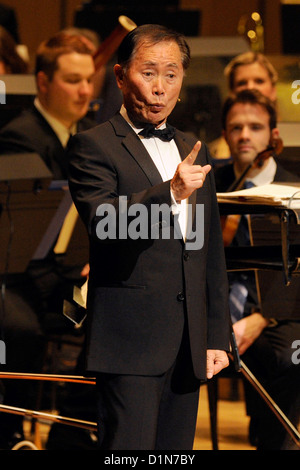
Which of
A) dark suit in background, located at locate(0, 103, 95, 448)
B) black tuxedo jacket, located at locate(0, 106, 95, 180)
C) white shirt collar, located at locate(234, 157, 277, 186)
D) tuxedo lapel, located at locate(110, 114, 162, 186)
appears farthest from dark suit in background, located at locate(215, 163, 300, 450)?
tuxedo lapel, located at locate(110, 114, 162, 186)

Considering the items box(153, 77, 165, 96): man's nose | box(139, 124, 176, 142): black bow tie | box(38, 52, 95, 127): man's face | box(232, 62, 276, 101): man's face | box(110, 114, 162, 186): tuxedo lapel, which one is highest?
box(232, 62, 276, 101): man's face

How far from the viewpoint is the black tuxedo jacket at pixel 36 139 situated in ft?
11.2

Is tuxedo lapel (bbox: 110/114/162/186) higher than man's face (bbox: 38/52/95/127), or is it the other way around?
man's face (bbox: 38/52/95/127)

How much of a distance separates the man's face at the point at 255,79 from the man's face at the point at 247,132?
29.7 inches

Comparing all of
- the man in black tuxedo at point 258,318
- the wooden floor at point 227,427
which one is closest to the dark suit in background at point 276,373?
the man in black tuxedo at point 258,318

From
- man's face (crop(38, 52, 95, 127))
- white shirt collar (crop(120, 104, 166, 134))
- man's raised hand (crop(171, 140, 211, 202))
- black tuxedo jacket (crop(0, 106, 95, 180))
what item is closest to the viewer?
man's raised hand (crop(171, 140, 211, 202))

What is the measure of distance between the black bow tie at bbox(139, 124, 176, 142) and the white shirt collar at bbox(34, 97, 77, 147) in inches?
68.0

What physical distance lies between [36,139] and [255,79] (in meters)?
1.16

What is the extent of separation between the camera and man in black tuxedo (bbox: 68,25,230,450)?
177cm

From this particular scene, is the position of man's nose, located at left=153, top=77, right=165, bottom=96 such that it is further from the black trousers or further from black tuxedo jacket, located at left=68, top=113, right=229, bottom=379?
the black trousers

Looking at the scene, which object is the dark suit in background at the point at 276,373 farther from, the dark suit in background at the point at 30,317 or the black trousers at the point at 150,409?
the black trousers at the point at 150,409

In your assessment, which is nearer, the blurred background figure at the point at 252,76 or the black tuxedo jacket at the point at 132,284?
the black tuxedo jacket at the point at 132,284

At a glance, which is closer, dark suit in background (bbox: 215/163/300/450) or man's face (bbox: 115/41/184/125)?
man's face (bbox: 115/41/184/125)

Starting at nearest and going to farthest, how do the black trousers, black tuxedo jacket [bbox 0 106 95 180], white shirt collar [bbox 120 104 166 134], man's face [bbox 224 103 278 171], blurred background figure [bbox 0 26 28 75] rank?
the black trousers
white shirt collar [bbox 120 104 166 134]
man's face [bbox 224 103 278 171]
black tuxedo jacket [bbox 0 106 95 180]
blurred background figure [bbox 0 26 28 75]
